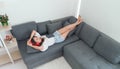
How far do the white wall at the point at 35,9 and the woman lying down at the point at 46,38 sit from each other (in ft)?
1.53

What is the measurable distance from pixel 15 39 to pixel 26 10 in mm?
711

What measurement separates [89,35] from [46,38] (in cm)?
97

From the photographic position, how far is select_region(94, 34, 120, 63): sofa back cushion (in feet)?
6.06

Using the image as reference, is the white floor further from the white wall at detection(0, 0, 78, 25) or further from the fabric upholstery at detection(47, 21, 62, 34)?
the white wall at detection(0, 0, 78, 25)

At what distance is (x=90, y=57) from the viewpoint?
2.02 metres

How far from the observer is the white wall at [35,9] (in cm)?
217

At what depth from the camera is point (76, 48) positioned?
7.29ft

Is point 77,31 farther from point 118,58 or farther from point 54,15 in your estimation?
point 118,58

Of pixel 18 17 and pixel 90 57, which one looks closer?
pixel 90 57

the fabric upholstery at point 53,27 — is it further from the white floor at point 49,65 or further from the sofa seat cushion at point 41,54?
the white floor at point 49,65

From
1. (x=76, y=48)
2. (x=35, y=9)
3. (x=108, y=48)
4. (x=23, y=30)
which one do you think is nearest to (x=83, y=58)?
(x=76, y=48)

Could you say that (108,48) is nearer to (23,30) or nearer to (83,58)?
(83,58)

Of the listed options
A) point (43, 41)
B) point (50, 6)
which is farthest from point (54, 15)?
point (43, 41)

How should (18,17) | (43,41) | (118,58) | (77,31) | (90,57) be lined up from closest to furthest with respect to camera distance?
(118,58) < (90,57) < (43,41) < (18,17) < (77,31)
